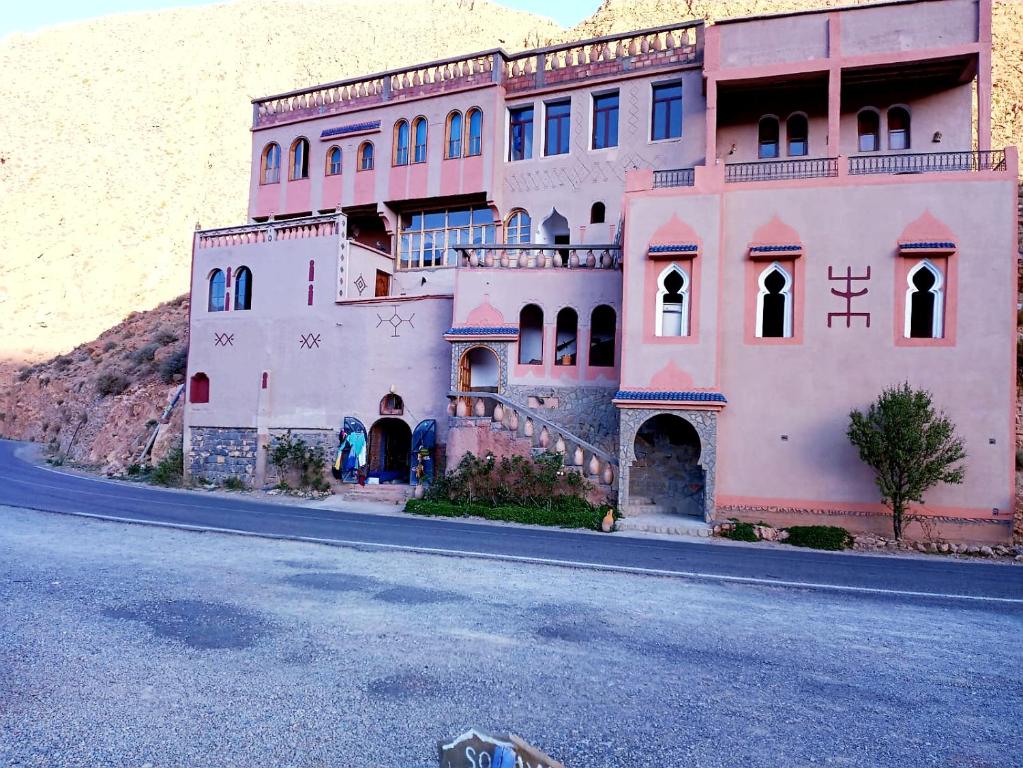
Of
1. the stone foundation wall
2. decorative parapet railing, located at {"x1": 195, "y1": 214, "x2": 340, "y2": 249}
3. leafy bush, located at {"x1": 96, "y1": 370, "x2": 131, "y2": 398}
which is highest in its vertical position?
decorative parapet railing, located at {"x1": 195, "y1": 214, "x2": 340, "y2": 249}

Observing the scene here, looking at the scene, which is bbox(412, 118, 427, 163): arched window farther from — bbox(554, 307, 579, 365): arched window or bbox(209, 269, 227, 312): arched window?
bbox(554, 307, 579, 365): arched window

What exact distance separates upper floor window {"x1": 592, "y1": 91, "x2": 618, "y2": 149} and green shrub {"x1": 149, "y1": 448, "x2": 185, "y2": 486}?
1848cm

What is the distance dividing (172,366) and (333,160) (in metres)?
13.6

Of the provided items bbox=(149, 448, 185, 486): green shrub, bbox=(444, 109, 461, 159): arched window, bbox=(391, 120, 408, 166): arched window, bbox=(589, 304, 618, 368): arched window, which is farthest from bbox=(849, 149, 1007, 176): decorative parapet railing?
bbox=(149, 448, 185, 486): green shrub

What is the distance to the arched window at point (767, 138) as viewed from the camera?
22.9m

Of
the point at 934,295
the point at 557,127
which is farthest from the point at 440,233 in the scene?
the point at 934,295

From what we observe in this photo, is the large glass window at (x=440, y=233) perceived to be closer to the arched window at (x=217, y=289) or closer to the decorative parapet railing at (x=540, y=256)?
the decorative parapet railing at (x=540, y=256)

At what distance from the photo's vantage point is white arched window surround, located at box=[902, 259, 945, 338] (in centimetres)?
1703

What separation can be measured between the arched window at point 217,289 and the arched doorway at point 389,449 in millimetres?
7851

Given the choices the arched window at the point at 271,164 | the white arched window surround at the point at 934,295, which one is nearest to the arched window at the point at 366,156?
the arched window at the point at 271,164

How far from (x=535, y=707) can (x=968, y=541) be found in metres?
14.9

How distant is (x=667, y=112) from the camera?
2364cm

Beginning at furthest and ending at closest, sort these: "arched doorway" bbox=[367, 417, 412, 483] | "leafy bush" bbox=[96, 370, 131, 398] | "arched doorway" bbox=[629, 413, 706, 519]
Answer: "leafy bush" bbox=[96, 370, 131, 398]
"arched doorway" bbox=[367, 417, 412, 483]
"arched doorway" bbox=[629, 413, 706, 519]

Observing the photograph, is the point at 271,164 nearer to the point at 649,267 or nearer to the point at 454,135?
the point at 454,135
